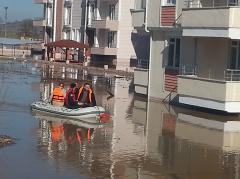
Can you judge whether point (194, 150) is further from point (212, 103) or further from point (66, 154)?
point (212, 103)

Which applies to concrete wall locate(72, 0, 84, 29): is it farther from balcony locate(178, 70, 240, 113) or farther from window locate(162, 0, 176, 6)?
balcony locate(178, 70, 240, 113)

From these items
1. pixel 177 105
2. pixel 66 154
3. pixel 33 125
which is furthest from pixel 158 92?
pixel 66 154

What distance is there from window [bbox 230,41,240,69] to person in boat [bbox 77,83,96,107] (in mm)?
6466

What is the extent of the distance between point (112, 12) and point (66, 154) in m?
44.9

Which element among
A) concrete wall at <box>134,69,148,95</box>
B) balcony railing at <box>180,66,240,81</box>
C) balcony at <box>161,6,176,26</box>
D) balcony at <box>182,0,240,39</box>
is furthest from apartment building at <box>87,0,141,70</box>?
balcony at <box>182,0,240,39</box>

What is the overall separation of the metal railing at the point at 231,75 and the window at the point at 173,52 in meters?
4.39

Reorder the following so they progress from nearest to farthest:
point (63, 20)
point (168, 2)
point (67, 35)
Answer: point (168, 2)
point (67, 35)
point (63, 20)

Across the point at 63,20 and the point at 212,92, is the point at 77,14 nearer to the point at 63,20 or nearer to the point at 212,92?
the point at 63,20

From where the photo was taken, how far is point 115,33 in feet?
188

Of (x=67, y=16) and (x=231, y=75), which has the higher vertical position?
(x=67, y=16)

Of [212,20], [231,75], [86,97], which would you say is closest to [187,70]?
[231,75]

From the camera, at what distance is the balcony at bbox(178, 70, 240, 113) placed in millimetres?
22703

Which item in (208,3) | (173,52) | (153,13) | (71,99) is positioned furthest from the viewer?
(153,13)

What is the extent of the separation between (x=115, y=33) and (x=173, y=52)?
29.2 meters
